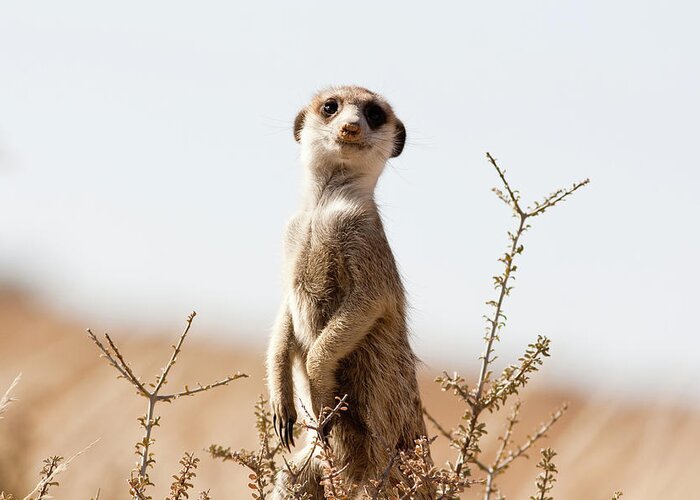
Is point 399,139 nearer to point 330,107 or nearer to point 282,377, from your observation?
point 330,107

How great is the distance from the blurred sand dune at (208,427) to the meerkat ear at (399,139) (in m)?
3.16

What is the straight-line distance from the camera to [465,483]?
344 centimetres

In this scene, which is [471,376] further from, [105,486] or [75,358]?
[75,358]

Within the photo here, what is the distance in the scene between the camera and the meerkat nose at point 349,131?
4.80 meters

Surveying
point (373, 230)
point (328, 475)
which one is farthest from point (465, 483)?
point (373, 230)

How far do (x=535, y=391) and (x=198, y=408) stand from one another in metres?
3.63

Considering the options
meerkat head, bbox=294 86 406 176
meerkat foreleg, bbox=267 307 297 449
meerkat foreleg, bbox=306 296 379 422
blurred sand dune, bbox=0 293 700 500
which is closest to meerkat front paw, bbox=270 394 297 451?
meerkat foreleg, bbox=267 307 297 449

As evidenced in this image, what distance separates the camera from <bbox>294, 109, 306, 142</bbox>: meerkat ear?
5.46m

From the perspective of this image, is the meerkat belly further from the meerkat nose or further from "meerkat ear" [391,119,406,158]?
"meerkat ear" [391,119,406,158]

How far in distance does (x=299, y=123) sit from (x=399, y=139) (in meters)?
0.53

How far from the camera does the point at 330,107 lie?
17.4ft

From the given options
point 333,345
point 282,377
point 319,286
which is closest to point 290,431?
point 282,377

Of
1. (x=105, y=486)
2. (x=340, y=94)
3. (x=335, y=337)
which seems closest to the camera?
(x=335, y=337)

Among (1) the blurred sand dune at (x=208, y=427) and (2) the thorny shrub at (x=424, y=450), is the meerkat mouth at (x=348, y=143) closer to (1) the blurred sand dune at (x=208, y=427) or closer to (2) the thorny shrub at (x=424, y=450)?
(2) the thorny shrub at (x=424, y=450)
